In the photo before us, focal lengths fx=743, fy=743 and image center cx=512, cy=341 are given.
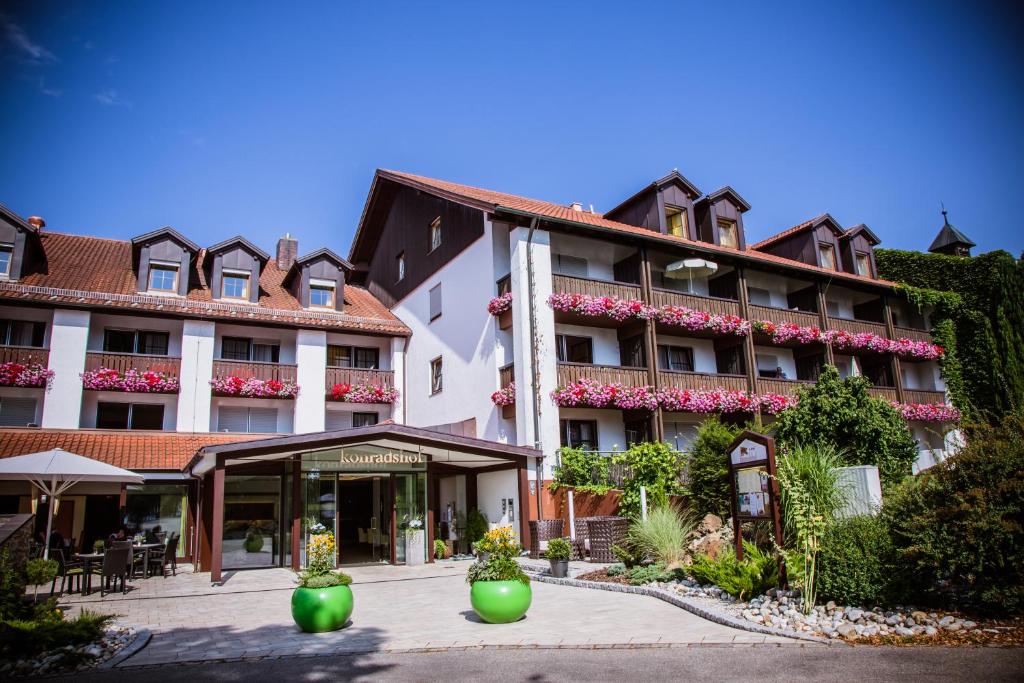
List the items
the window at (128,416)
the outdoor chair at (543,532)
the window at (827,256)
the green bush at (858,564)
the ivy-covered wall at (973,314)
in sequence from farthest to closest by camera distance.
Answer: the window at (827,256)
the ivy-covered wall at (973,314)
the window at (128,416)
the outdoor chair at (543,532)
the green bush at (858,564)

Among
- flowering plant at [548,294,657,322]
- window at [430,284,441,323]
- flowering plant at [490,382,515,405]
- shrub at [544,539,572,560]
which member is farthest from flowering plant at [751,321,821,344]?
shrub at [544,539,572,560]

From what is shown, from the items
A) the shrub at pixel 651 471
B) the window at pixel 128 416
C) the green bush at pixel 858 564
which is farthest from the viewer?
the window at pixel 128 416

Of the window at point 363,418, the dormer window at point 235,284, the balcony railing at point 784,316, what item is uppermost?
the dormer window at point 235,284

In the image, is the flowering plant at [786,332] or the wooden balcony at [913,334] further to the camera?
the wooden balcony at [913,334]

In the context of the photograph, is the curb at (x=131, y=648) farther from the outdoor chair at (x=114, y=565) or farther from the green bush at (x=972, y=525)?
the green bush at (x=972, y=525)

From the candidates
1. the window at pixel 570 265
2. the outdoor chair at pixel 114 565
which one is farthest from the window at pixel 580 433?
the outdoor chair at pixel 114 565

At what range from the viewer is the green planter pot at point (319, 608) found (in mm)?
9609

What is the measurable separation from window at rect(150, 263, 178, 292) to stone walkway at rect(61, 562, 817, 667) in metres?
12.0

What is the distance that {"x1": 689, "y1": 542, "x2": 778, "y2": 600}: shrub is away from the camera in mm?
10219

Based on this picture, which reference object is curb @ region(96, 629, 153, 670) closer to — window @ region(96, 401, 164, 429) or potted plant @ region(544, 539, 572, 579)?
potted plant @ region(544, 539, 572, 579)

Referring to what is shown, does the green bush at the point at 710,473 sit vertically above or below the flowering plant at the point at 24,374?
below

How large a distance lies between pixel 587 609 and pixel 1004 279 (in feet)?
90.9

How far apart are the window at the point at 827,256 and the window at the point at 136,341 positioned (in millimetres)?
24516

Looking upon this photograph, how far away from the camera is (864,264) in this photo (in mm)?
31000
